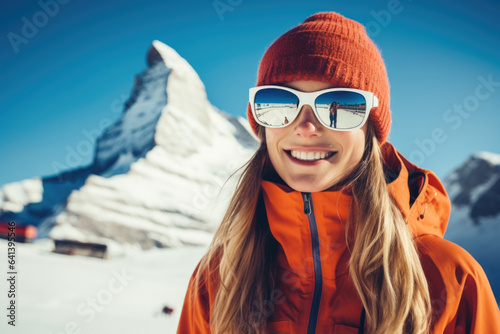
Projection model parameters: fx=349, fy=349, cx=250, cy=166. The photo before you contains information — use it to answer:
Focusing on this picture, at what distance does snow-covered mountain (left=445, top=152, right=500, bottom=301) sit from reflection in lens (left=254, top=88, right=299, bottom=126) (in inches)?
348

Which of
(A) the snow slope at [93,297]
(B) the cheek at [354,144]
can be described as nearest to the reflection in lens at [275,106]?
(B) the cheek at [354,144]

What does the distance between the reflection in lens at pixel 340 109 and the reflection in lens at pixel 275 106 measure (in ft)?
0.41

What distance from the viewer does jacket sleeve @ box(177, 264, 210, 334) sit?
1.85 m

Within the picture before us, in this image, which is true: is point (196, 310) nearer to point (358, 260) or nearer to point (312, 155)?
point (358, 260)

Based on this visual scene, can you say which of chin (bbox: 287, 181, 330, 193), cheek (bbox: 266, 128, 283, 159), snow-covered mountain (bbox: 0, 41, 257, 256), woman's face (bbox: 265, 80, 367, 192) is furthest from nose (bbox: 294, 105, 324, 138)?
snow-covered mountain (bbox: 0, 41, 257, 256)

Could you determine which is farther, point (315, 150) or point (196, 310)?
point (196, 310)

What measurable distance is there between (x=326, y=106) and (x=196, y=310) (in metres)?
1.25

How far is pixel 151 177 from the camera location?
110 feet

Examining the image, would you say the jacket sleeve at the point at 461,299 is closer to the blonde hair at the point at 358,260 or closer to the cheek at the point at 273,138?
Answer: the blonde hair at the point at 358,260

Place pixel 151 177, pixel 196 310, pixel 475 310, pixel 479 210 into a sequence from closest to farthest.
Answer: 1. pixel 475 310
2. pixel 196 310
3. pixel 479 210
4. pixel 151 177

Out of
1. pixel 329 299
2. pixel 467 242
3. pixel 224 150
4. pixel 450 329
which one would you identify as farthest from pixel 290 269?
pixel 224 150

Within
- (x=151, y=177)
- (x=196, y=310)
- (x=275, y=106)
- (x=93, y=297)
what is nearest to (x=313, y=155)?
(x=275, y=106)

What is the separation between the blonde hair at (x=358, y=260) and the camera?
58.9 inches

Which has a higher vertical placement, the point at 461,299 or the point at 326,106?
the point at 326,106
